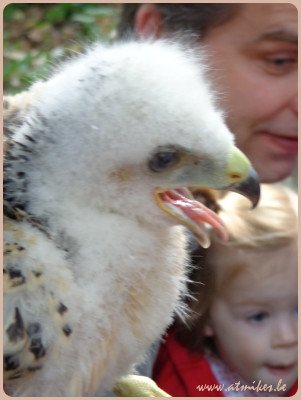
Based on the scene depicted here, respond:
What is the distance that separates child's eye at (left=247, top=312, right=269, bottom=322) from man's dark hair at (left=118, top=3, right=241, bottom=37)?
78 cm

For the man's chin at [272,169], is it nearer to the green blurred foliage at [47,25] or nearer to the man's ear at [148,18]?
the man's ear at [148,18]

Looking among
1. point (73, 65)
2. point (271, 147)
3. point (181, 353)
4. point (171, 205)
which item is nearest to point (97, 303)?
point (171, 205)

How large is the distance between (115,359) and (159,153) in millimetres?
405

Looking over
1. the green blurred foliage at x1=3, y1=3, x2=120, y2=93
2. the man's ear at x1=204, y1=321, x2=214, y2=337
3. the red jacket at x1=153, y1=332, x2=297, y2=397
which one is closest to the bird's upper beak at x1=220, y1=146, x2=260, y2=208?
the red jacket at x1=153, y1=332, x2=297, y2=397

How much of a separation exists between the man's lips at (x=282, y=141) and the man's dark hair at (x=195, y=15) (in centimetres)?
34

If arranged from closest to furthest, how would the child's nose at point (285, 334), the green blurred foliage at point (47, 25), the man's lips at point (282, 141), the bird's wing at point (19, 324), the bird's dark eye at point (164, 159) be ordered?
the bird's wing at point (19, 324)
the bird's dark eye at point (164, 159)
the child's nose at point (285, 334)
the man's lips at point (282, 141)
the green blurred foliage at point (47, 25)

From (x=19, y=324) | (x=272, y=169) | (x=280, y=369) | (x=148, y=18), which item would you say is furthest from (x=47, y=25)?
(x=19, y=324)

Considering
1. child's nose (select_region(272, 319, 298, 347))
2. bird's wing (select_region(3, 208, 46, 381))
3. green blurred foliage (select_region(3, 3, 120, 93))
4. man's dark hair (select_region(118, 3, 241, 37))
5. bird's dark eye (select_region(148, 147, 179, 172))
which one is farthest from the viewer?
green blurred foliage (select_region(3, 3, 120, 93))

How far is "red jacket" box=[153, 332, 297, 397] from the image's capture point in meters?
1.69

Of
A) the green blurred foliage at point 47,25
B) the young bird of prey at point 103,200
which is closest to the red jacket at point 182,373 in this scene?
the young bird of prey at point 103,200

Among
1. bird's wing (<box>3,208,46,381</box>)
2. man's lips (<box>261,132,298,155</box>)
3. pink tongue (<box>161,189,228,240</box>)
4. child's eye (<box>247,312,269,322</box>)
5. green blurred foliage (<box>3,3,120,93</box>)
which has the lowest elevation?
green blurred foliage (<box>3,3,120,93</box>)

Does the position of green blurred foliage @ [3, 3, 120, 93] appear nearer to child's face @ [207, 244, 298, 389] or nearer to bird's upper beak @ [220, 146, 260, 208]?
child's face @ [207, 244, 298, 389]

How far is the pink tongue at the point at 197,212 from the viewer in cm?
136

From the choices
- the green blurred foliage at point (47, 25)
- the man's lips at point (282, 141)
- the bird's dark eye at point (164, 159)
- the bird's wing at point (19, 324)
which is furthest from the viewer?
the green blurred foliage at point (47, 25)
